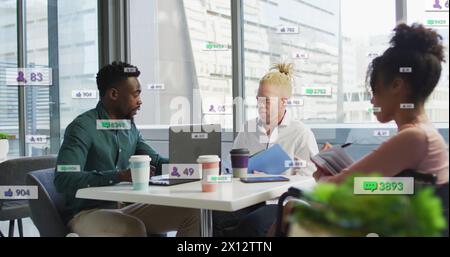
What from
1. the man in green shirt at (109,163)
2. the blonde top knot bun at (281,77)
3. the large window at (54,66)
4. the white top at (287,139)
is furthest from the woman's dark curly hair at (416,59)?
the large window at (54,66)

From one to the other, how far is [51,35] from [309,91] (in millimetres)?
1163

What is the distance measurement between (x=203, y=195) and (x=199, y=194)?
0.03 meters

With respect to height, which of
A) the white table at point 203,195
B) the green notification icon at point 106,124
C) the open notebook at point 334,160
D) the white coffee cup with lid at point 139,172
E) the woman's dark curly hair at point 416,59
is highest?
the woman's dark curly hair at point 416,59

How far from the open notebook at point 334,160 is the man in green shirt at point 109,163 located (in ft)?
2.10

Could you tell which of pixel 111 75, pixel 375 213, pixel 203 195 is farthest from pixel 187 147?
Answer: pixel 375 213

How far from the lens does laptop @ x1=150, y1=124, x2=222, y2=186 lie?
1488 millimetres

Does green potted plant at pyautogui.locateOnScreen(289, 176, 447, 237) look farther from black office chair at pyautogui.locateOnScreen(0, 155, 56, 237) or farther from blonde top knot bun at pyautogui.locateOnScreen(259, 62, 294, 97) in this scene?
black office chair at pyautogui.locateOnScreen(0, 155, 56, 237)

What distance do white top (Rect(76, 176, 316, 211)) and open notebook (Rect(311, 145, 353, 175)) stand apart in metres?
0.06

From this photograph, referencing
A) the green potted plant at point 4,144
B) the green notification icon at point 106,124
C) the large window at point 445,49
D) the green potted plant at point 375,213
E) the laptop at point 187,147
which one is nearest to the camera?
the green potted plant at point 375,213

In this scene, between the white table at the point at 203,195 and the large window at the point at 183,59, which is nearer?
the white table at the point at 203,195

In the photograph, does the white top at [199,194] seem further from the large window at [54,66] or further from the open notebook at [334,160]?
the large window at [54,66]

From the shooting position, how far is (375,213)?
2.87 feet

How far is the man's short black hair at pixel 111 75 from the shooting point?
5.42ft
